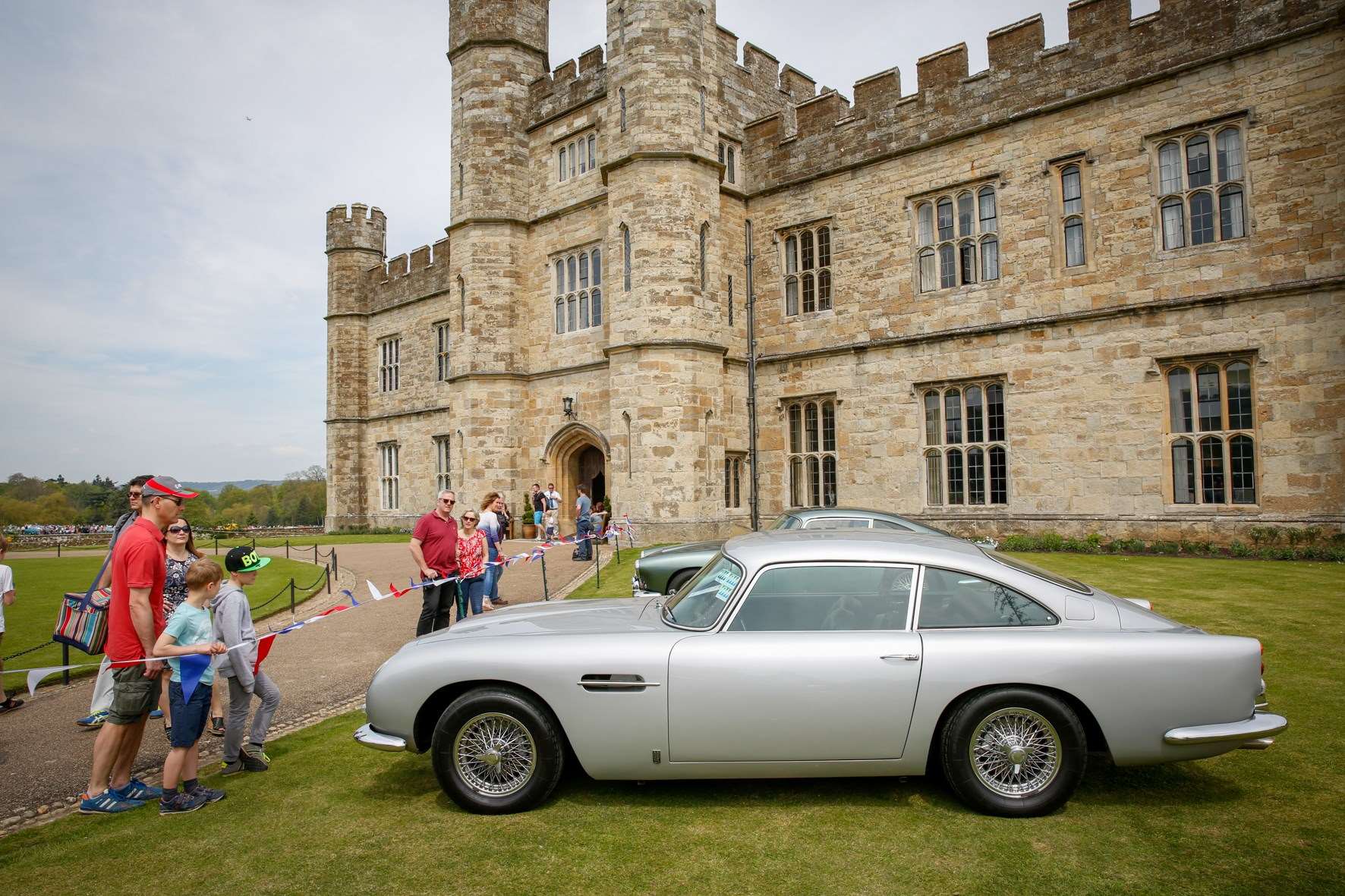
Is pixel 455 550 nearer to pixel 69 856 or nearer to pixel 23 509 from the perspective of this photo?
pixel 69 856

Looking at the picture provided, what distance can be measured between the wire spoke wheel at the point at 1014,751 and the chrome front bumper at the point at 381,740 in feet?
9.15

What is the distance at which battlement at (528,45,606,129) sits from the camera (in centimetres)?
1867

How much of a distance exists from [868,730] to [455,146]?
20220 mm

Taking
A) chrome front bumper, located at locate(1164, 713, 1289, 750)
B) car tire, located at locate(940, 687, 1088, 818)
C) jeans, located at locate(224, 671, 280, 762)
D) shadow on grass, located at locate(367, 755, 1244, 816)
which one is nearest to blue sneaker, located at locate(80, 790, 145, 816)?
jeans, located at locate(224, 671, 280, 762)

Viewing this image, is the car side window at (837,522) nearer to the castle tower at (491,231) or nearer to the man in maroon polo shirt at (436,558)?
the man in maroon polo shirt at (436,558)

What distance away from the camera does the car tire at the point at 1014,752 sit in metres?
3.64

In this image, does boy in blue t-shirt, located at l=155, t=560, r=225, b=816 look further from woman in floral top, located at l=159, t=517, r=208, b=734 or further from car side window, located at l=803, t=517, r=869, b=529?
car side window, located at l=803, t=517, r=869, b=529

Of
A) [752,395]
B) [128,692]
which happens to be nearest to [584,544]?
[752,395]

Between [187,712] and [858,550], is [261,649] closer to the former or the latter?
[187,712]

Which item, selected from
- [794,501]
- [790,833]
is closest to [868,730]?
[790,833]

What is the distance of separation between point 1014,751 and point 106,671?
525 centimetres

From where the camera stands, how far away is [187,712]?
13.0 ft

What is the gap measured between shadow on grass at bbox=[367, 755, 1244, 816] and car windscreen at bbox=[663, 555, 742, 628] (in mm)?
898

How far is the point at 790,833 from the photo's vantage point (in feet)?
11.6
